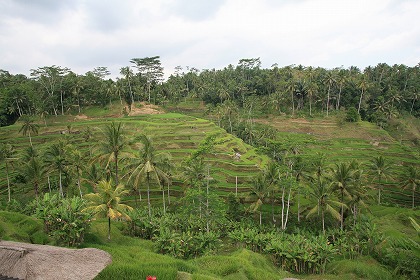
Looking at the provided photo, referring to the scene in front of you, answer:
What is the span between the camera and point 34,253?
11.6 meters

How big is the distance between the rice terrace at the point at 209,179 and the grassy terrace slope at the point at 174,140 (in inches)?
12.8

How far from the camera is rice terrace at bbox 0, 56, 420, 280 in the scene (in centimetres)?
1778

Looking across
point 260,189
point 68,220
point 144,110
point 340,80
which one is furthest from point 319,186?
point 340,80

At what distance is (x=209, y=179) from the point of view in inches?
1051

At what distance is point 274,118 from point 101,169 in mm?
51305

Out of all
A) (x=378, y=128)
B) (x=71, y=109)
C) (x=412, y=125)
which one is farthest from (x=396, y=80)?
(x=71, y=109)

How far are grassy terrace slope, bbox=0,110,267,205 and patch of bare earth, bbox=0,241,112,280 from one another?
24823mm

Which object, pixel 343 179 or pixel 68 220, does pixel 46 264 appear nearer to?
pixel 68 220

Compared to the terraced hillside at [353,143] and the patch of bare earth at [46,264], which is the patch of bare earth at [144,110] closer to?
the terraced hillside at [353,143]

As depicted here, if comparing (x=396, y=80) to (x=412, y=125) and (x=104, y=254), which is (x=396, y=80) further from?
(x=104, y=254)

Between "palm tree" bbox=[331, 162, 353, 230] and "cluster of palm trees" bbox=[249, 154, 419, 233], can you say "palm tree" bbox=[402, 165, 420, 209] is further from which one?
"palm tree" bbox=[331, 162, 353, 230]

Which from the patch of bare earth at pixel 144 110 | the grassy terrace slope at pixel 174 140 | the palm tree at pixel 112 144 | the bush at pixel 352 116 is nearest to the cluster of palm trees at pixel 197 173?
the palm tree at pixel 112 144

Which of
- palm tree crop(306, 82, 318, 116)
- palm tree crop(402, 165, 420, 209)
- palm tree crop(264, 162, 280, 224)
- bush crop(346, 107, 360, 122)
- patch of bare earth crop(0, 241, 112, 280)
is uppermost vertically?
palm tree crop(306, 82, 318, 116)

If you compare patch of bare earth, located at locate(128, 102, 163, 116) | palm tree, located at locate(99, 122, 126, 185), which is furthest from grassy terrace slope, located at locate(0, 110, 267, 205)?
palm tree, located at locate(99, 122, 126, 185)
